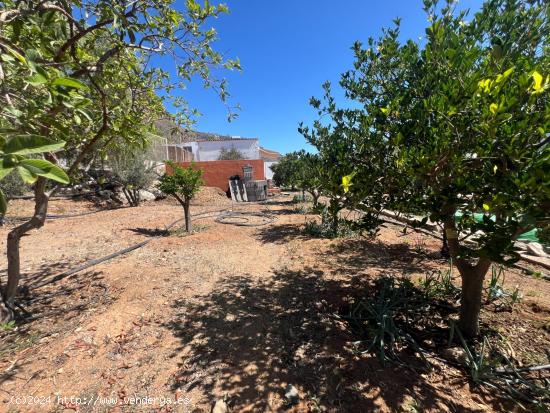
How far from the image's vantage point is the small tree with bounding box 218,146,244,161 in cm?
4100

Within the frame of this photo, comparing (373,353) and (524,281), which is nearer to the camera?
(373,353)

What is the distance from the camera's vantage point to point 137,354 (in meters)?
2.74

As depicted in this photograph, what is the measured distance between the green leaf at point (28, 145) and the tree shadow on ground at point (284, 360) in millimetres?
2354

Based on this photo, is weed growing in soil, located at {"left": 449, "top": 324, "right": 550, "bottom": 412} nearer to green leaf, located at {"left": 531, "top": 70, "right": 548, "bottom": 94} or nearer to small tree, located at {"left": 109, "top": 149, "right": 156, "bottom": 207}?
green leaf, located at {"left": 531, "top": 70, "right": 548, "bottom": 94}

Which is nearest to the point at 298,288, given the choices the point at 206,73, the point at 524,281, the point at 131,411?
the point at 131,411

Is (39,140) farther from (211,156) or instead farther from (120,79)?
(211,156)

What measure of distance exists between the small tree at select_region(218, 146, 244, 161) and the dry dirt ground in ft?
119

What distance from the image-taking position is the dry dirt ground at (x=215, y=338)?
2.20 meters

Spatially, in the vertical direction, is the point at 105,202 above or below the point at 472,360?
above

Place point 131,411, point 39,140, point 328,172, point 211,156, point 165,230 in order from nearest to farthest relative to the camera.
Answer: point 39,140 → point 131,411 → point 328,172 → point 165,230 → point 211,156

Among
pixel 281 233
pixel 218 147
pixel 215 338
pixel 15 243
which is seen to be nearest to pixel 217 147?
pixel 218 147

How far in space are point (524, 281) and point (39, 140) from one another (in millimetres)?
6316

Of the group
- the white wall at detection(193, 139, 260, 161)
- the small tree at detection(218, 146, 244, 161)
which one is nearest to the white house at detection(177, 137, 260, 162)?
the white wall at detection(193, 139, 260, 161)

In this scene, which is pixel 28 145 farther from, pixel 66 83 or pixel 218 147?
pixel 218 147
